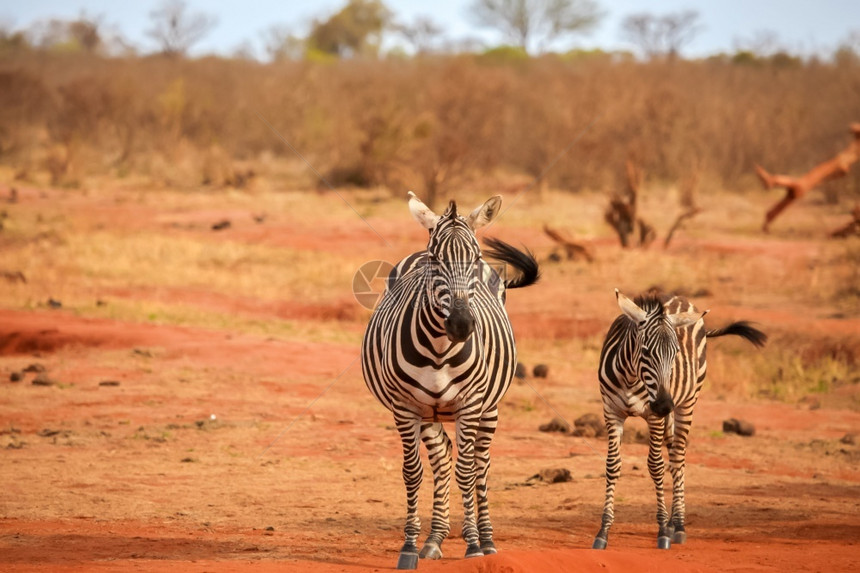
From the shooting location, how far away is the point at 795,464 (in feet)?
33.2

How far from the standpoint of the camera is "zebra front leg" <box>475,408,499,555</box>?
6.19 m

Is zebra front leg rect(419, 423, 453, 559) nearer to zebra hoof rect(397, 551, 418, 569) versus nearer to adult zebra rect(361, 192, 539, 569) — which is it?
adult zebra rect(361, 192, 539, 569)

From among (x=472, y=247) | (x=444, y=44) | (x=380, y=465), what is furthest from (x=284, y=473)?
(x=444, y=44)

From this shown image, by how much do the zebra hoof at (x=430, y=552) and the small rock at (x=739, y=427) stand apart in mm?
5755

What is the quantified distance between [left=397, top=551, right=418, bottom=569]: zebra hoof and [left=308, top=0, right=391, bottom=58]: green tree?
69.8 meters

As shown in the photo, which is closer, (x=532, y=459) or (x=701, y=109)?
(x=532, y=459)

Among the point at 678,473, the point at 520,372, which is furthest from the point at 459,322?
the point at 520,372

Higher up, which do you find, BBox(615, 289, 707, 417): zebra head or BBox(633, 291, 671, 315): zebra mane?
BBox(633, 291, 671, 315): zebra mane

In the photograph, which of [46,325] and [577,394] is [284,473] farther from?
[46,325]

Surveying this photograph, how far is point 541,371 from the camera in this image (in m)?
13.5

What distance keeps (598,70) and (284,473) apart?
33802 millimetres

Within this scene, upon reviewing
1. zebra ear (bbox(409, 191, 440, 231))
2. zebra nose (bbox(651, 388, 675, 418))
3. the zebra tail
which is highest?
zebra ear (bbox(409, 191, 440, 231))

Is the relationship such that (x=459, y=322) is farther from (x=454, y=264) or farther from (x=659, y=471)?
(x=659, y=471)

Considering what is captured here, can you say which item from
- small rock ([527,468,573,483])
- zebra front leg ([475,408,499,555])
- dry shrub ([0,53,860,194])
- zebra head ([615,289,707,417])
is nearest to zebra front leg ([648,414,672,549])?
zebra head ([615,289,707,417])
